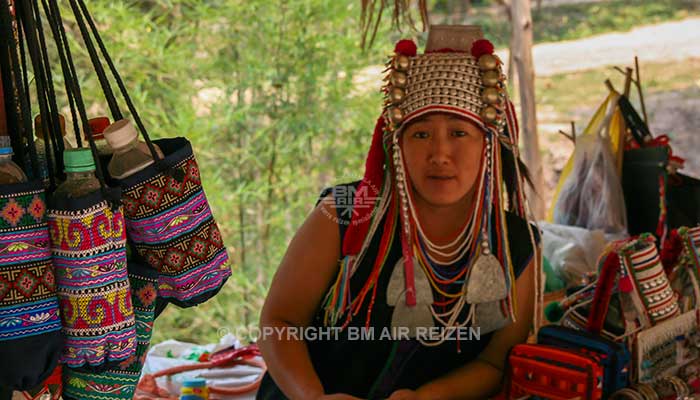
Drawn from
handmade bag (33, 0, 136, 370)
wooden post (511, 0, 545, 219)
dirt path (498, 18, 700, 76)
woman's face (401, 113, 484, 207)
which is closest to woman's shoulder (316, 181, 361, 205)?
woman's face (401, 113, 484, 207)

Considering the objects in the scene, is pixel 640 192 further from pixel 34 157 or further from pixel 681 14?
pixel 681 14

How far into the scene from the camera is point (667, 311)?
2.23 metres

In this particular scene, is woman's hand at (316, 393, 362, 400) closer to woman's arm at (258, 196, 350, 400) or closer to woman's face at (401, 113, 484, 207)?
woman's arm at (258, 196, 350, 400)

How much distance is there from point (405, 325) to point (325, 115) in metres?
1.94

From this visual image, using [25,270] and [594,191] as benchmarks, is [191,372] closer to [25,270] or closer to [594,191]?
[594,191]

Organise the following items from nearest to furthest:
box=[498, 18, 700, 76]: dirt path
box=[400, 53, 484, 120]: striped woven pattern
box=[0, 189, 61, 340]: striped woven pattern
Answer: box=[0, 189, 61, 340]: striped woven pattern, box=[400, 53, 484, 120]: striped woven pattern, box=[498, 18, 700, 76]: dirt path

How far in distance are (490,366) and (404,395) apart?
32cm

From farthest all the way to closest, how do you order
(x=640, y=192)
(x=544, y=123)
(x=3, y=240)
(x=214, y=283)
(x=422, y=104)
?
(x=544, y=123) → (x=640, y=192) → (x=422, y=104) → (x=214, y=283) → (x=3, y=240)

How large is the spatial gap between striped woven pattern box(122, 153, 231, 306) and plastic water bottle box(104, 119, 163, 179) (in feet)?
0.10

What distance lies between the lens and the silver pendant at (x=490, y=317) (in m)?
2.24

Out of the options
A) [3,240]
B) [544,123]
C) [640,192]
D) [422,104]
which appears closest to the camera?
[3,240]

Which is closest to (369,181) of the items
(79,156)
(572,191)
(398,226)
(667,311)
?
(398,226)

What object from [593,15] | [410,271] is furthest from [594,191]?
[593,15]

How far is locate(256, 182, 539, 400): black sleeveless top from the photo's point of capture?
2205 mm
